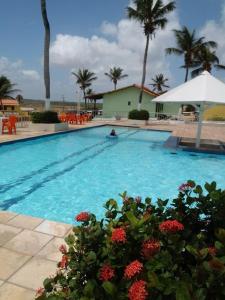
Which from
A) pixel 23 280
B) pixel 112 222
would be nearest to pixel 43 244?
pixel 23 280

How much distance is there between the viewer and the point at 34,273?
2.81 m

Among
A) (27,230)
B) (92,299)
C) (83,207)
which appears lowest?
(83,207)

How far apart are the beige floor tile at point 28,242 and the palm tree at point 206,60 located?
33771mm

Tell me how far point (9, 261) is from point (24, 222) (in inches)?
42.0

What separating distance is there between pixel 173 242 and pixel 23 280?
1852mm

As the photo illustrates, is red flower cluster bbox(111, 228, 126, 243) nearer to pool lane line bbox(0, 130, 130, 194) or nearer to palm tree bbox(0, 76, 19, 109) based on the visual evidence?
pool lane line bbox(0, 130, 130, 194)

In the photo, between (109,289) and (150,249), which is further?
(150,249)

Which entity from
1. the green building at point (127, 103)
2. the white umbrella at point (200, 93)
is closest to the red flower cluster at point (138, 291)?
the white umbrella at point (200, 93)

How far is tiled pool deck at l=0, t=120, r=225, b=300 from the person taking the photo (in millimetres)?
2602

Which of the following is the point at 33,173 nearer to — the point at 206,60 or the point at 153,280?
the point at 153,280

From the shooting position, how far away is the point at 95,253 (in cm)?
164

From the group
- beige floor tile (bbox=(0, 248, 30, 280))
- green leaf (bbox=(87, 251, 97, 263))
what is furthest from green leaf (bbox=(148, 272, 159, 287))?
beige floor tile (bbox=(0, 248, 30, 280))

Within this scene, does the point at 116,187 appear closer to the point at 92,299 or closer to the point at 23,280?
the point at 23,280

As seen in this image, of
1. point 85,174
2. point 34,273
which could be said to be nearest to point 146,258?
point 34,273
